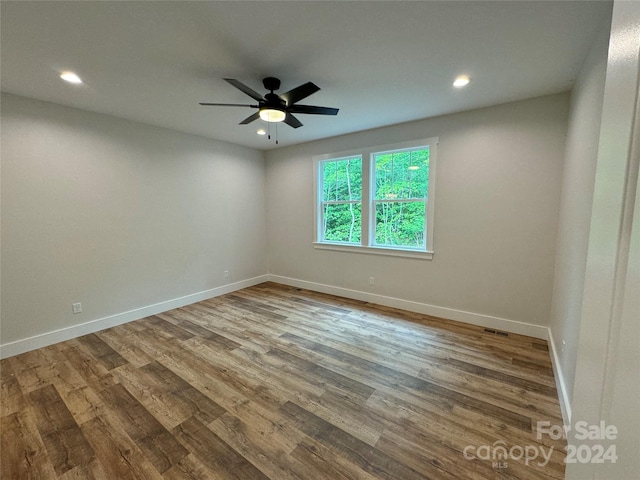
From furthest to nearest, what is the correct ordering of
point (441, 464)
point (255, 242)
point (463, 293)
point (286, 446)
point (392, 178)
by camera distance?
point (255, 242)
point (392, 178)
point (463, 293)
point (286, 446)
point (441, 464)

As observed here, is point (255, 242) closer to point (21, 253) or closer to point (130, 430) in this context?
point (21, 253)

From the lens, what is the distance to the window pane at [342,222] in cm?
435

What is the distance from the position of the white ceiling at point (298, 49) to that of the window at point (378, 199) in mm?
921

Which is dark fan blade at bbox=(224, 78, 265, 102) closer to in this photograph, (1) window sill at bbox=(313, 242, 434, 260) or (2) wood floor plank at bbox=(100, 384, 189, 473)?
(2) wood floor plank at bbox=(100, 384, 189, 473)

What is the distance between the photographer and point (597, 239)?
63 centimetres

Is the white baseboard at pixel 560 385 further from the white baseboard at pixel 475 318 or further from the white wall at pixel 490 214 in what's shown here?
the white wall at pixel 490 214

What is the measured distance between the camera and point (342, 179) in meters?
4.44

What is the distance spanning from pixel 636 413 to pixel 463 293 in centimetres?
328

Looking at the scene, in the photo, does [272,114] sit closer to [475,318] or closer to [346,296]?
[346,296]

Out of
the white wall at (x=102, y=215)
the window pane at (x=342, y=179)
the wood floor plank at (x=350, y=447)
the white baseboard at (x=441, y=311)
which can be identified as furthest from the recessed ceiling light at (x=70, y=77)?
the white baseboard at (x=441, y=311)

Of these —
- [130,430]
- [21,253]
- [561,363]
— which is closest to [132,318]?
[21,253]

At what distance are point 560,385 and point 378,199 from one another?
111 inches

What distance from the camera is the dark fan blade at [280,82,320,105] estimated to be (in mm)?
2021

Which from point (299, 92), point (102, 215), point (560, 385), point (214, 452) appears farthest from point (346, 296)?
point (102, 215)
